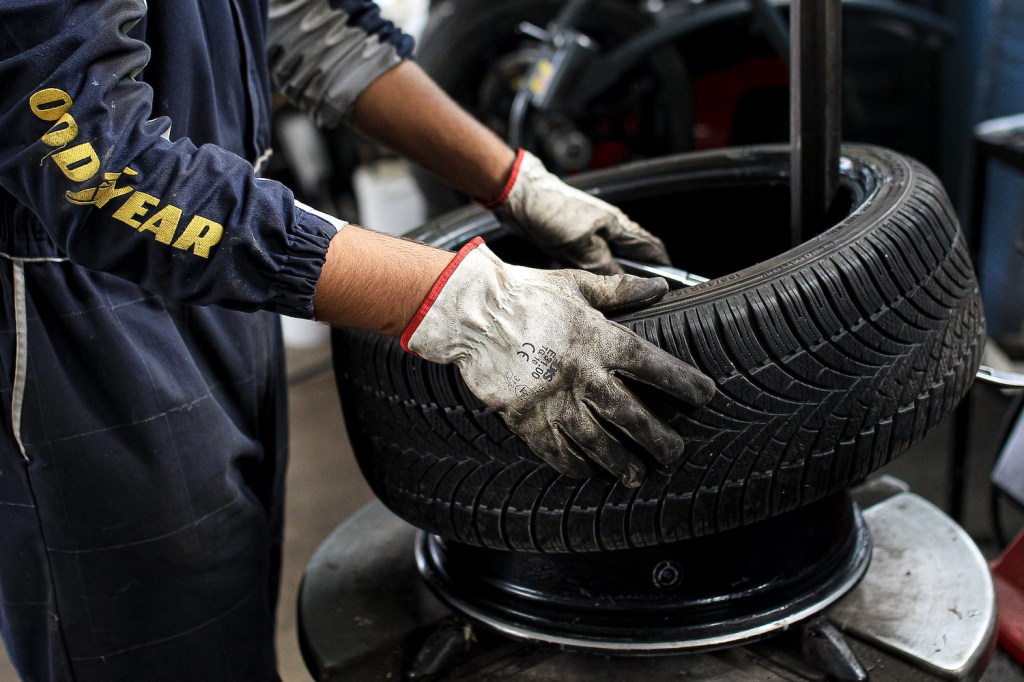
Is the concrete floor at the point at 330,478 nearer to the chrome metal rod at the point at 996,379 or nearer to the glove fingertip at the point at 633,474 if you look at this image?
the chrome metal rod at the point at 996,379

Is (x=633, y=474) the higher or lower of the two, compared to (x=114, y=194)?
lower

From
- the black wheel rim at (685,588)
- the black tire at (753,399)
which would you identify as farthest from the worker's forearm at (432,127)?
the black wheel rim at (685,588)

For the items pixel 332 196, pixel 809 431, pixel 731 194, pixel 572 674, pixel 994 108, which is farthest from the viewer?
pixel 332 196

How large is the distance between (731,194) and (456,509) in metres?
0.54

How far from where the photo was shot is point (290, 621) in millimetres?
1930

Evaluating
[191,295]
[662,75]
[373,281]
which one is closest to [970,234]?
[662,75]

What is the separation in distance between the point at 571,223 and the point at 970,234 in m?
1.10

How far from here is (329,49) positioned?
3.52 ft

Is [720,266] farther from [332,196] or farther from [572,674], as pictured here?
[332,196]

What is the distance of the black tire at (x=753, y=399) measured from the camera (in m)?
0.72

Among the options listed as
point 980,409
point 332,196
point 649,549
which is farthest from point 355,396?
point 332,196

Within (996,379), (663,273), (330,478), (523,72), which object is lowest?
(330,478)

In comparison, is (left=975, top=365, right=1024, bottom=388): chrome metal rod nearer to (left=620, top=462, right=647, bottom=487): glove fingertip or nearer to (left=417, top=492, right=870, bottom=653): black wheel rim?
(left=417, top=492, right=870, bottom=653): black wheel rim

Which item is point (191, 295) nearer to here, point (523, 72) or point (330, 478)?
point (330, 478)
